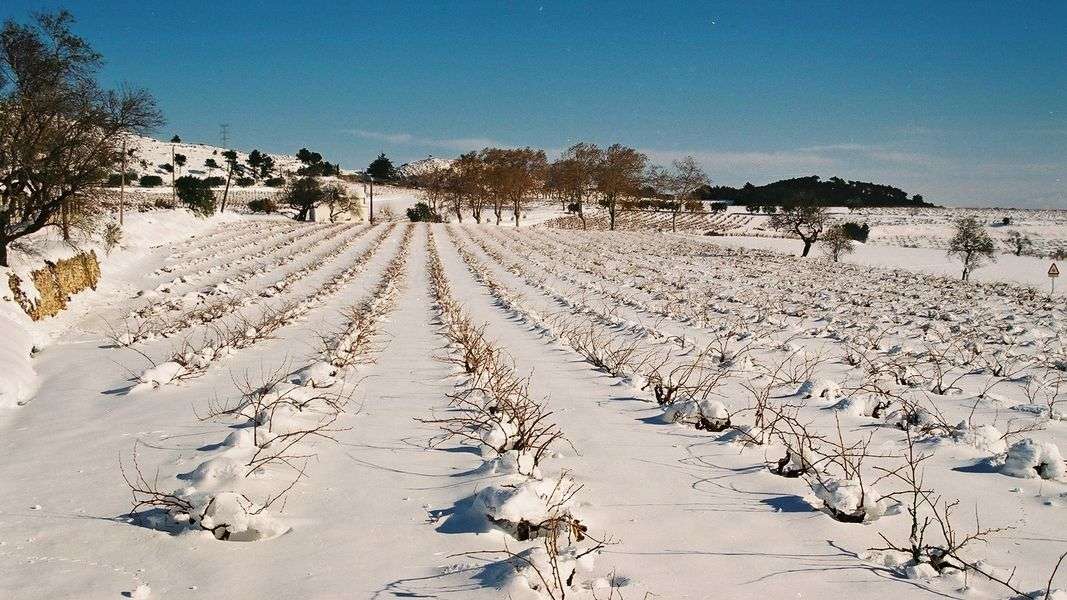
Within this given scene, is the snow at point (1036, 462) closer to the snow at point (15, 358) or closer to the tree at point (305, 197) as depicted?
the snow at point (15, 358)

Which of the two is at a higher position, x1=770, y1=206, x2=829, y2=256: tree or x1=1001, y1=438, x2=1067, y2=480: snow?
x1=770, y1=206, x2=829, y2=256: tree

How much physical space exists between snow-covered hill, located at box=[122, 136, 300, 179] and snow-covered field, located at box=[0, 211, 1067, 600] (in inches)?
3274

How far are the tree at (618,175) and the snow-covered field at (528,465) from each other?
173 ft

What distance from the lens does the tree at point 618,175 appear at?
61.2 meters

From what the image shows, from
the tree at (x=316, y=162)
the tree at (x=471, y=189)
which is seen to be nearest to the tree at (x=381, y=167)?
the tree at (x=316, y=162)

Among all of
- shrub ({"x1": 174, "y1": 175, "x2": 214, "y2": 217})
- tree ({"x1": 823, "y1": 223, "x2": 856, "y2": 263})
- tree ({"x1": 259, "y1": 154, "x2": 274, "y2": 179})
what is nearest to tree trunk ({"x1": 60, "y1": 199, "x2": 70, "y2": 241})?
shrub ({"x1": 174, "y1": 175, "x2": 214, "y2": 217})

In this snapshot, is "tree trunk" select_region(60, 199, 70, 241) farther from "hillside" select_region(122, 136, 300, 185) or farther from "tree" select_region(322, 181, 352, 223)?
"hillside" select_region(122, 136, 300, 185)

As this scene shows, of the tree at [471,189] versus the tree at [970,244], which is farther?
the tree at [471,189]

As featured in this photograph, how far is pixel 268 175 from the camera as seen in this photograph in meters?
92.8

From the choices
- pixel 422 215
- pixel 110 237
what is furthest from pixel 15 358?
pixel 422 215

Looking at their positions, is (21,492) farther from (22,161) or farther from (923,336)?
(22,161)

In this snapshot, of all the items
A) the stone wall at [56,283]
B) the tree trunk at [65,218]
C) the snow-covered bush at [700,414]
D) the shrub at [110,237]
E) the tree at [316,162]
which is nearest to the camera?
the snow-covered bush at [700,414]

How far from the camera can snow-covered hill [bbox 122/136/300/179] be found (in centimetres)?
8256

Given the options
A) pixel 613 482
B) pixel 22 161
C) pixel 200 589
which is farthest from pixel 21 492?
pixel 22 161
